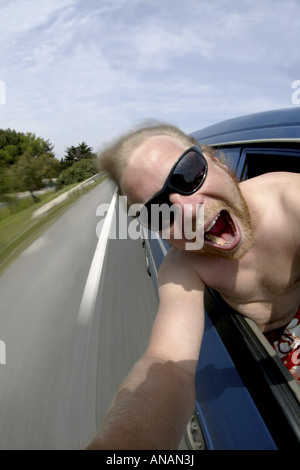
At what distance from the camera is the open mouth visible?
1.32 metres

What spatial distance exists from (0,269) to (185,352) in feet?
15.0

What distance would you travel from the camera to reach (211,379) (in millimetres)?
1251

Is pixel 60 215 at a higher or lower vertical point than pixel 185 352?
higher

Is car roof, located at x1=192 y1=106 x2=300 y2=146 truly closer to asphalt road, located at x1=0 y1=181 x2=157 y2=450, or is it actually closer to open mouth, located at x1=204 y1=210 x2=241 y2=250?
open mouth, located at x1=204 y1=210 x2=241 y2=250

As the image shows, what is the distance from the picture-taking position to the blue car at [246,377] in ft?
2.89

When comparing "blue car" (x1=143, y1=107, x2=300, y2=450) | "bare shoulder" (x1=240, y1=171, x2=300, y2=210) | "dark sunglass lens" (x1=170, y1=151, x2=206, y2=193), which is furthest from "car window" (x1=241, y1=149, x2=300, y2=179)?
"dark sunglass lens" (x1=170, y1=151, x2=206, y2=193)

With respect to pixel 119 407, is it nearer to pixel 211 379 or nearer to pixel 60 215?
pixel 211 379

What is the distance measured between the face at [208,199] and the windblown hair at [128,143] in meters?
0.08

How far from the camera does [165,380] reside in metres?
1.12

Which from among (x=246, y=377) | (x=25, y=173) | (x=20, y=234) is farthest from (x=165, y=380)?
(x=25, y=173)

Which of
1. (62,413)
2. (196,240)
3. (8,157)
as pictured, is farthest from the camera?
(8,157)

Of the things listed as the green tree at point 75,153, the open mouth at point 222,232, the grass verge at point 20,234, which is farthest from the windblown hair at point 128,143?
the green tree at point 75,153
